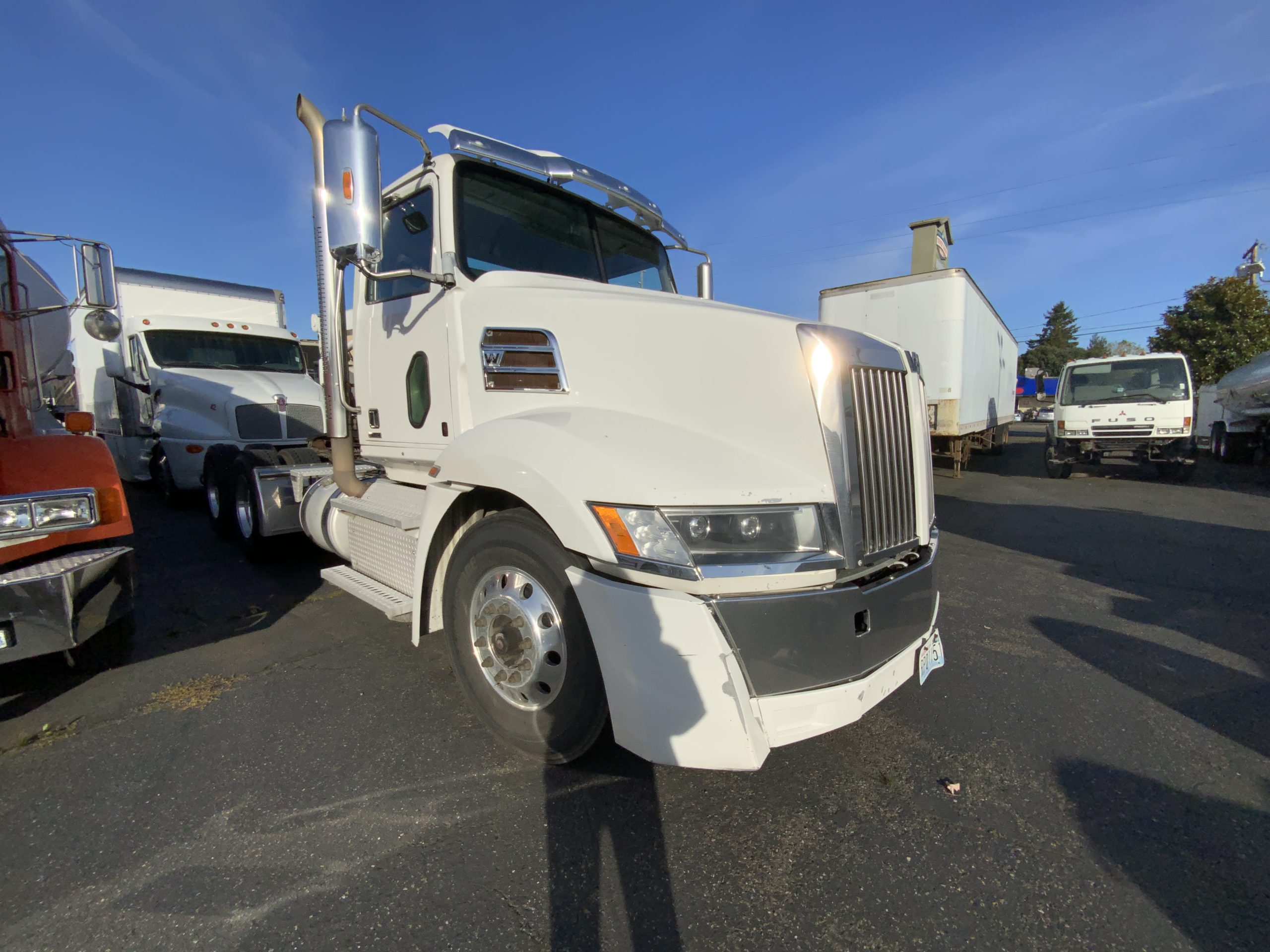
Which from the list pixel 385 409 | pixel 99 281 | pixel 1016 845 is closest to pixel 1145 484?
pixel 1016 845

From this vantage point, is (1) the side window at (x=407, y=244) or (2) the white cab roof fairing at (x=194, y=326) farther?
(2) the white cab roof fairing at (x=194, y=326)

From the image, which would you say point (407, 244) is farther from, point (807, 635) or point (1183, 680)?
point (1183, 680)

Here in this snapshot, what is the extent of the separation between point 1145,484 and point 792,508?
42.6 ft

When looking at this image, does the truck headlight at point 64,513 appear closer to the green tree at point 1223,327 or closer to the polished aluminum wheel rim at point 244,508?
the polished aluminum wheel rim at point 244,508

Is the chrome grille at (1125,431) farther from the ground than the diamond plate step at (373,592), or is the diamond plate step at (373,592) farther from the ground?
the chrome grille at (1125,431)

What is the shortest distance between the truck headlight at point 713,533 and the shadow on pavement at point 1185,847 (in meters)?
1.44

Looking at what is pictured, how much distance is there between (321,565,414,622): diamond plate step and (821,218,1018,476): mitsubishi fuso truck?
8187 millimetres

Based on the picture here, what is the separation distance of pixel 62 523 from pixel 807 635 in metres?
3.23

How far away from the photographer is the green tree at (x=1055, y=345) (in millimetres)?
69562

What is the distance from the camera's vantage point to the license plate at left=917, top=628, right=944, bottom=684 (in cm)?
245

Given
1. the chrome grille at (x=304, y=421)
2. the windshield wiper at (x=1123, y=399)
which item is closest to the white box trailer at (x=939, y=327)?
the windshield wiper at (x=1123, y=399)

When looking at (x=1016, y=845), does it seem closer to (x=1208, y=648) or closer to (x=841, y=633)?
(x=841, y=633)

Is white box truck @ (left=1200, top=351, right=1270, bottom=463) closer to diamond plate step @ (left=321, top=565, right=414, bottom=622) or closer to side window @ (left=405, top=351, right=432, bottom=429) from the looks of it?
side window @ (left=405, top=351, right=432, bottom=429)

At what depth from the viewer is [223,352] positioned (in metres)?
9.44
